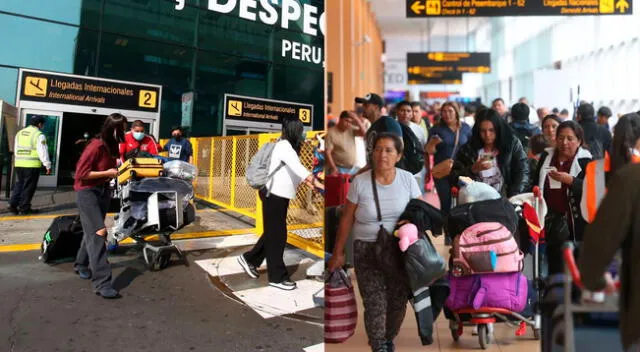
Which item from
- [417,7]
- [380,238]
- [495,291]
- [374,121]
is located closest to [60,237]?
[380,238]

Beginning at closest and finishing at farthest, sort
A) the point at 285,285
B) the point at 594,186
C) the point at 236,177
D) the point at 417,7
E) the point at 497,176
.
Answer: the point at 594,186
the point at 236,177
the point at 285,285
the point at 497,176
the point at 417,7

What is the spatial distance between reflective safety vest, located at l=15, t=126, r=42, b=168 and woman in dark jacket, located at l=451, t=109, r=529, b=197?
93 centimetres

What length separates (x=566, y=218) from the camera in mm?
949

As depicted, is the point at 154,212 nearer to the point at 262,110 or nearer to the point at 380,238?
the point at 262,110

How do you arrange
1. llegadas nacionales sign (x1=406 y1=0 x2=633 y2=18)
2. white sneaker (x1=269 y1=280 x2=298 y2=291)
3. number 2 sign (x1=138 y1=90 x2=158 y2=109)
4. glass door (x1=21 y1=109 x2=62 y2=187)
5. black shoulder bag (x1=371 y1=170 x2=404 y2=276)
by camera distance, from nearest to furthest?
glass door (x1=21 y1=109 x2=62 y2=187) < number 2 sign (x1=138 y1=90 x2=158 y2=109) < white sneaker (x1=269 y1=280 x2=298 y2=291) < black shoulder bag (x1=371 y1=170 x2=404 y2=276) < llegadas nacionales sign (x1=406 y1=0 x2=633 y2=18)

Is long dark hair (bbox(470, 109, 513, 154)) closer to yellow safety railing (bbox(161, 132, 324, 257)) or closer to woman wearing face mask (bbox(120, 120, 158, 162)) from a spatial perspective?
yellow safety railing (bbox(161, 132, 324, 257))

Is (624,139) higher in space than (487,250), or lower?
higher

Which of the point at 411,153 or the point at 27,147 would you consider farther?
the point at 411,153

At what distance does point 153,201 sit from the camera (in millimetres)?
838

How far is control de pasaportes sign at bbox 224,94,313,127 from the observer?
93 cm

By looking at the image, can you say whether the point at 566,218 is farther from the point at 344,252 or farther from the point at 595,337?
the point at 344,252

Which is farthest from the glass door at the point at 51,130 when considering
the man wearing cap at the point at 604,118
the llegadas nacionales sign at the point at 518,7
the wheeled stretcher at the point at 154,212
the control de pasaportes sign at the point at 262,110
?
the llegadas nacionales sign at the point at 518,7

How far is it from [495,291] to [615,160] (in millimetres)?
447

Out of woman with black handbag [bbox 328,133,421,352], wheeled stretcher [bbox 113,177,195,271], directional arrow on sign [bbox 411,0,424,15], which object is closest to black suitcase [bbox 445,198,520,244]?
woman with black handbag [bbox 328,133,421,352]
